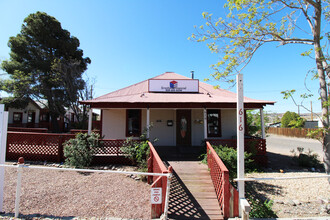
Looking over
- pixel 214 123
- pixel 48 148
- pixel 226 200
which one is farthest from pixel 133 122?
pixel 226 200

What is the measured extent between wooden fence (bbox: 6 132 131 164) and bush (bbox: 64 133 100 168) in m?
0.50

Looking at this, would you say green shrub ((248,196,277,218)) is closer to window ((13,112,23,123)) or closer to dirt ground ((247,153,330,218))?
dirt ground ((247,153,330,218))

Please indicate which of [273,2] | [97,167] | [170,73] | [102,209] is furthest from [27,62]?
[273,2]

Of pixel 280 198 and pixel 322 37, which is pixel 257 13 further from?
pixel 280 198

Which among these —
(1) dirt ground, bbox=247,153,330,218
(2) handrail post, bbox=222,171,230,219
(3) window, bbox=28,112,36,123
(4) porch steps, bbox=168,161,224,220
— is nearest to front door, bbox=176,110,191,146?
(4) porch steps, bbox=168,161,224,220

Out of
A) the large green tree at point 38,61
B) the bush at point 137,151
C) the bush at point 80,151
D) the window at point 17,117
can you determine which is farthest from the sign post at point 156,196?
the window at point 17,117

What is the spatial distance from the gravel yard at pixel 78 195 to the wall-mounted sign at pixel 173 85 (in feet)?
21.4

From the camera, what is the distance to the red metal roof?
8945 millimetres

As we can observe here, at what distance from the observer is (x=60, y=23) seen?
22328 millimetres

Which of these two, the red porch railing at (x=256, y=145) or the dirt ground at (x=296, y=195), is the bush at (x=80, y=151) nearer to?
the red porch railing at (x=256, y=145)

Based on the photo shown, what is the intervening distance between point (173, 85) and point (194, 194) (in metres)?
7.95

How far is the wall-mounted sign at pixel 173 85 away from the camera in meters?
11.4

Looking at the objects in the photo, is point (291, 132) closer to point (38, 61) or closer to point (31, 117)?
point (38, 61)

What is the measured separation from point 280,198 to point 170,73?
11415 millimetres
